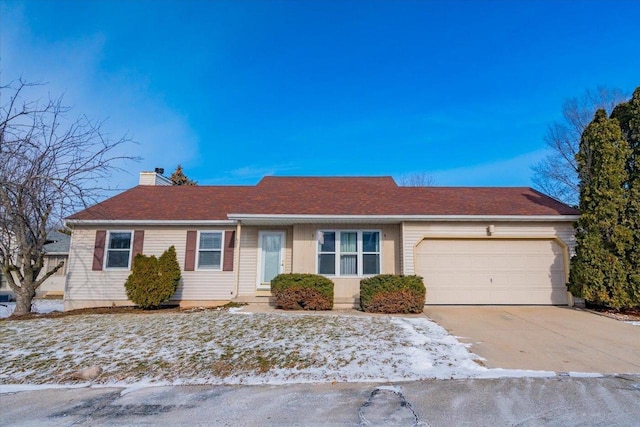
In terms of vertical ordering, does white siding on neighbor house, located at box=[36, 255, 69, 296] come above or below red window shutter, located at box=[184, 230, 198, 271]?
below

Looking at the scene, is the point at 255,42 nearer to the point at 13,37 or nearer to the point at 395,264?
the point at 13,37

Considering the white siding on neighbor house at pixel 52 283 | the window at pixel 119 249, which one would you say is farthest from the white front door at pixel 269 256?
the white siding on neighbor house at pixel 52 283

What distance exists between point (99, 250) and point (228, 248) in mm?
4399

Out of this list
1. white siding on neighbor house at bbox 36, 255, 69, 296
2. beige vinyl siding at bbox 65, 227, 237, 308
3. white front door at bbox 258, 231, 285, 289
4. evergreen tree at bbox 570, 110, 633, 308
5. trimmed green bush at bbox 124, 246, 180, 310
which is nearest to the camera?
evergreen tree at bbox 570, 110, 633, 308

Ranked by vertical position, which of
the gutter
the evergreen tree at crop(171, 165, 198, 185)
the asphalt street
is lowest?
the asphalt street

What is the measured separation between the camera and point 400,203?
1195 centimetres

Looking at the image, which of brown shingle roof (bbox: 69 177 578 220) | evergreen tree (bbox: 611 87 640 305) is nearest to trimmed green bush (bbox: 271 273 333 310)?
brown shingle roof (bbox: 69 177 578 220)

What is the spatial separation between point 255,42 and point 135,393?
11.4 m

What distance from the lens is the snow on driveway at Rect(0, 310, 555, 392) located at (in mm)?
4949

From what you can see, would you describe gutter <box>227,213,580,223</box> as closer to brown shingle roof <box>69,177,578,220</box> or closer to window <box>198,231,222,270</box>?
brown shingle roof <box>69,177,578,220</box>

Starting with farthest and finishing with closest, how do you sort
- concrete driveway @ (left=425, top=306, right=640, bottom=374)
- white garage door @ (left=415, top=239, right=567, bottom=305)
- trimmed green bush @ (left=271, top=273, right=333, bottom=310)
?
white garage door @ (left=415, top=239, right=567, bottom=305), trimmed green bush @ (left=271, top=273, right=333, bottom=310), concrete driveway @ (left=425, top=306, right=640, bottom=374)

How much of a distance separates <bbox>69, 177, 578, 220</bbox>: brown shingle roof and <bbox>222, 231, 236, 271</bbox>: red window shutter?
2.09ft

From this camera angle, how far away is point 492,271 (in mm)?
10898

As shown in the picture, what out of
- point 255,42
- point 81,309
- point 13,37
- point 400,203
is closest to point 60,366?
point 13,37
